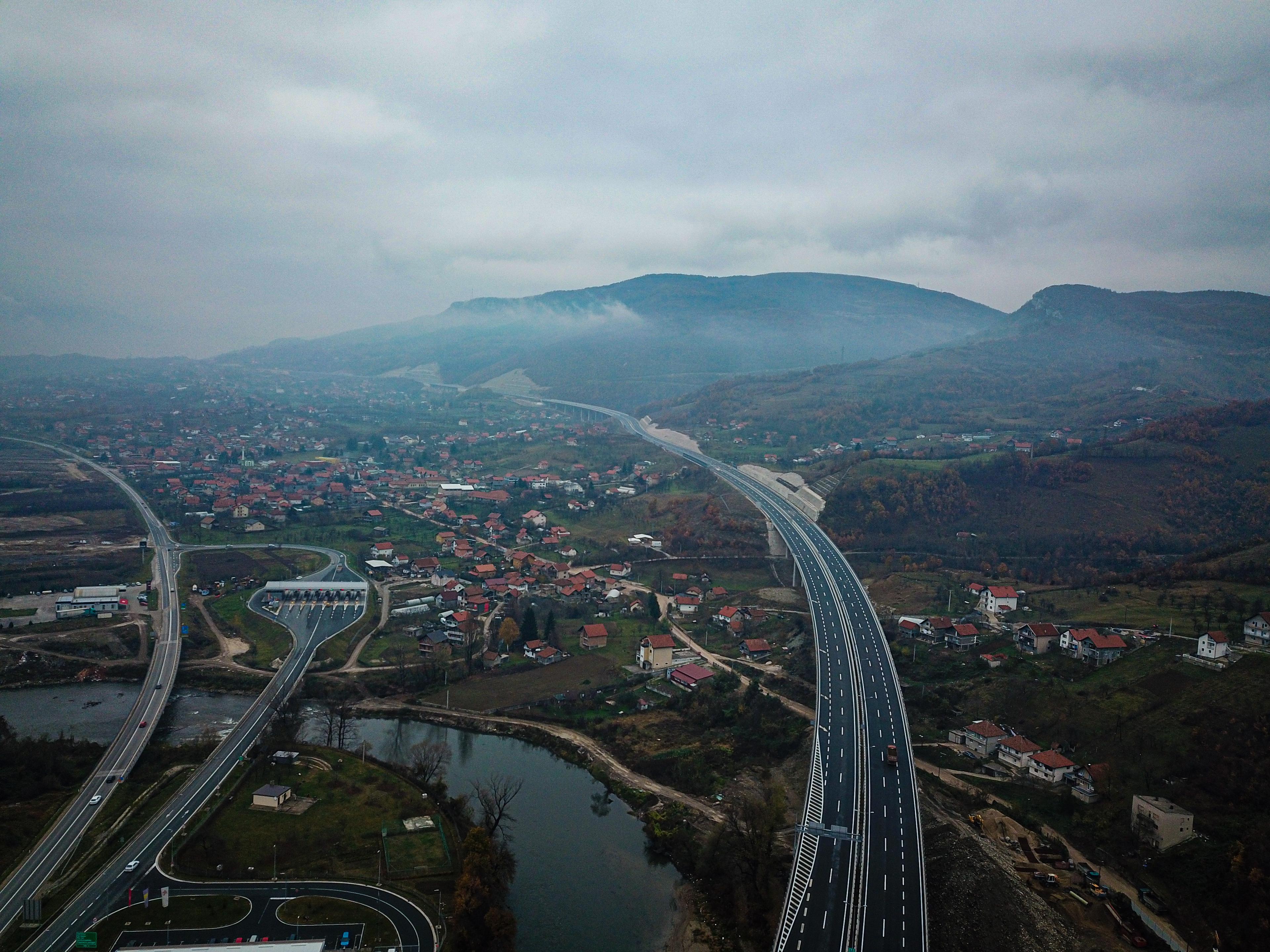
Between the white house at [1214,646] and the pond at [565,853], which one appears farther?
the white house at [1214,646]

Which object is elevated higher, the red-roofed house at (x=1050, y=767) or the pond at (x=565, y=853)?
the red-roofed house at (x=1050, y=767)

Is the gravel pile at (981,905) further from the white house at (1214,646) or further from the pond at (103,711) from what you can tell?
the pond at (103,711)

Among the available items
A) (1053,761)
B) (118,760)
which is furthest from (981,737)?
(118,760)

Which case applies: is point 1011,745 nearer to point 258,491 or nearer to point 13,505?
point 258,491

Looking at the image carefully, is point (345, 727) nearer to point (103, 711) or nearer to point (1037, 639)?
point (103, 711)

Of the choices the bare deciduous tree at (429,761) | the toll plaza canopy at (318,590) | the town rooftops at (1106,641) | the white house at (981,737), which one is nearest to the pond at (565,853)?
the bare deciduous tree at (429,761)

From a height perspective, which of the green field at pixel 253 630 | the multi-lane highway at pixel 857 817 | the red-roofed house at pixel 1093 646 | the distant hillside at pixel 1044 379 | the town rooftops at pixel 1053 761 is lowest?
the green field at pixel 253 630
